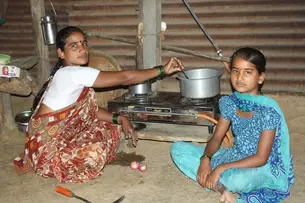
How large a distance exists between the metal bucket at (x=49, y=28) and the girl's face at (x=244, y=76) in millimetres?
4094

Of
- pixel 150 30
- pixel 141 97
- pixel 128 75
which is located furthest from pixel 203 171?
pixel 150 30

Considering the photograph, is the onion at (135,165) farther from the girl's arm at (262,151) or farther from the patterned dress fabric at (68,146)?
the girl's arm at (262,151)

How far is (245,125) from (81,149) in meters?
1.64

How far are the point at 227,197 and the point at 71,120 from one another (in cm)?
180

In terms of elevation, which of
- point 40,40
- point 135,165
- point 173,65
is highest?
point 40,40

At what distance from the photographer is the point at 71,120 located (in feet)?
12.1

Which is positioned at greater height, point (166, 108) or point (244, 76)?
point (244, 76)

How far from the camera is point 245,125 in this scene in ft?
9.90

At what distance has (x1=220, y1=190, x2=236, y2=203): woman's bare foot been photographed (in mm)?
2971

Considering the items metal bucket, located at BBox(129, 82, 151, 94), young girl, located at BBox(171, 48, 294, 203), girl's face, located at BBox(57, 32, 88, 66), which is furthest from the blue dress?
metal bucket, located at BBox(129, 82, 151, 94)

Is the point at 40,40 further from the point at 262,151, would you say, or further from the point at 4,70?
the point at 262,151

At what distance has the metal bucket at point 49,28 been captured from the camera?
6.01 meters

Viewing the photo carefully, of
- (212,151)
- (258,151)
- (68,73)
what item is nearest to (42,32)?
(68,73)

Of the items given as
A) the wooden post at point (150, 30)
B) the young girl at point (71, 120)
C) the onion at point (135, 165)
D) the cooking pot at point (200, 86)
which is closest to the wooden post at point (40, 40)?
the wooden post at point (150, 30)
